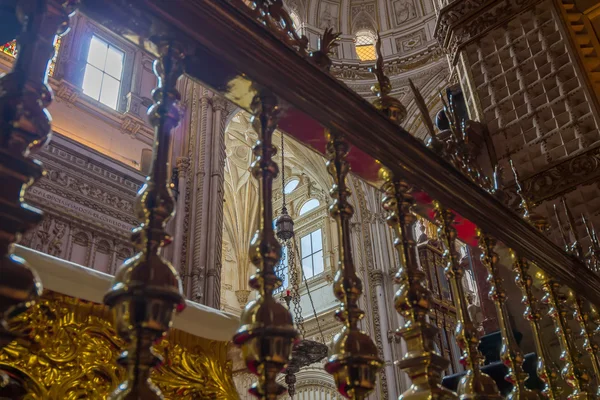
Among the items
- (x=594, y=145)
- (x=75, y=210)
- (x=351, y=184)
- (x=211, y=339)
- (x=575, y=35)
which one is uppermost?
(x=351, y=184)

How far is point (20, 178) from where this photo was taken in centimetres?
68

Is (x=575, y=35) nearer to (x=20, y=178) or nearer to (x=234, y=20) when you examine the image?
(x=234, y=20)

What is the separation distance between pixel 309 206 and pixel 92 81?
27.3 ft

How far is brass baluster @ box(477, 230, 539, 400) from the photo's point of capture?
1479 mm

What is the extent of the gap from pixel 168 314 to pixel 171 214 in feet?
0.50

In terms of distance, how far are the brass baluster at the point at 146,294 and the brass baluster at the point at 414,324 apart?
0.57 metres

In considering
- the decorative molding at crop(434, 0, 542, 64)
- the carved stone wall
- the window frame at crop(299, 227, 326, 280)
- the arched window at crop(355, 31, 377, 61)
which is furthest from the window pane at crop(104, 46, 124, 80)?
the window frame at crop(299, 227, 326, 280)

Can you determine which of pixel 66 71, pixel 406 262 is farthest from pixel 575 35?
pixel 66 71

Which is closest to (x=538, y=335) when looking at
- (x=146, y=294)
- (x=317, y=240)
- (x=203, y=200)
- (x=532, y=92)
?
(x=146, y=294)

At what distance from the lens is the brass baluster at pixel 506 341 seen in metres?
1.48

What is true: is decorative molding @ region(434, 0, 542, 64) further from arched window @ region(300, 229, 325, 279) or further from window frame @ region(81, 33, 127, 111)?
arched window @ region(300, 229, 325, 279)

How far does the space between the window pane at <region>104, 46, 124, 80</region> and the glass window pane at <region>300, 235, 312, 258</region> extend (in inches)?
304

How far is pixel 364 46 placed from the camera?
1399 centimetres

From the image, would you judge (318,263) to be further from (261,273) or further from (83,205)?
(261,273)
